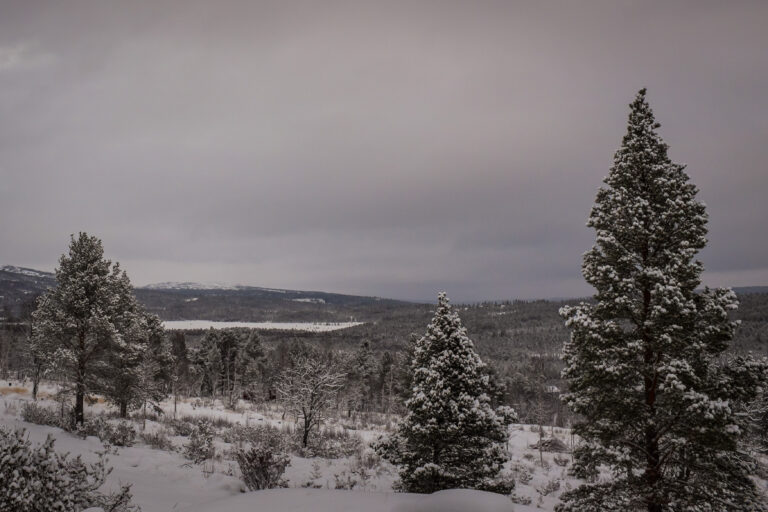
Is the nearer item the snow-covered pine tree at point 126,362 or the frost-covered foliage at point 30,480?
the frost-covered foliage at point 30,480

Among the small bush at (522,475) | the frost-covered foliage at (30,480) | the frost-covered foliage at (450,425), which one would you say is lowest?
the small bush at (522,475)

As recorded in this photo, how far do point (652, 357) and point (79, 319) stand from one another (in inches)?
1024

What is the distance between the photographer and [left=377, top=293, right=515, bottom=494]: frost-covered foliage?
13.5 metres

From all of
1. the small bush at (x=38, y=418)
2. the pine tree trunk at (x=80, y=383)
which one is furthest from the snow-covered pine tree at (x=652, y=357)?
the pine tree trunk at (x=80, y=383)

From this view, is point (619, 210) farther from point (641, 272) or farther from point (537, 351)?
point (537, 351)

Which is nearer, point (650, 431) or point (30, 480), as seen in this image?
point (30, 480)

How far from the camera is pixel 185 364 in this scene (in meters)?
59.7

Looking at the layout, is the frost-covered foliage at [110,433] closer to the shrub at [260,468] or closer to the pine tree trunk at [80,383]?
the pine tree trunk at [80,383]

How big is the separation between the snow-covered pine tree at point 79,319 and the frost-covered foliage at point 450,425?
686 inches

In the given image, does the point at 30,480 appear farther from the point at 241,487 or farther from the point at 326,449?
the point at 326,449

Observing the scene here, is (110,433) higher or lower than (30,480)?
lower

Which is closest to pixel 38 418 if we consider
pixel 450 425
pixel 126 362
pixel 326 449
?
→ pixel 126 362

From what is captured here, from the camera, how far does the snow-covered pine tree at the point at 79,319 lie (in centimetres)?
2053

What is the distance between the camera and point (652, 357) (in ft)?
33.4
